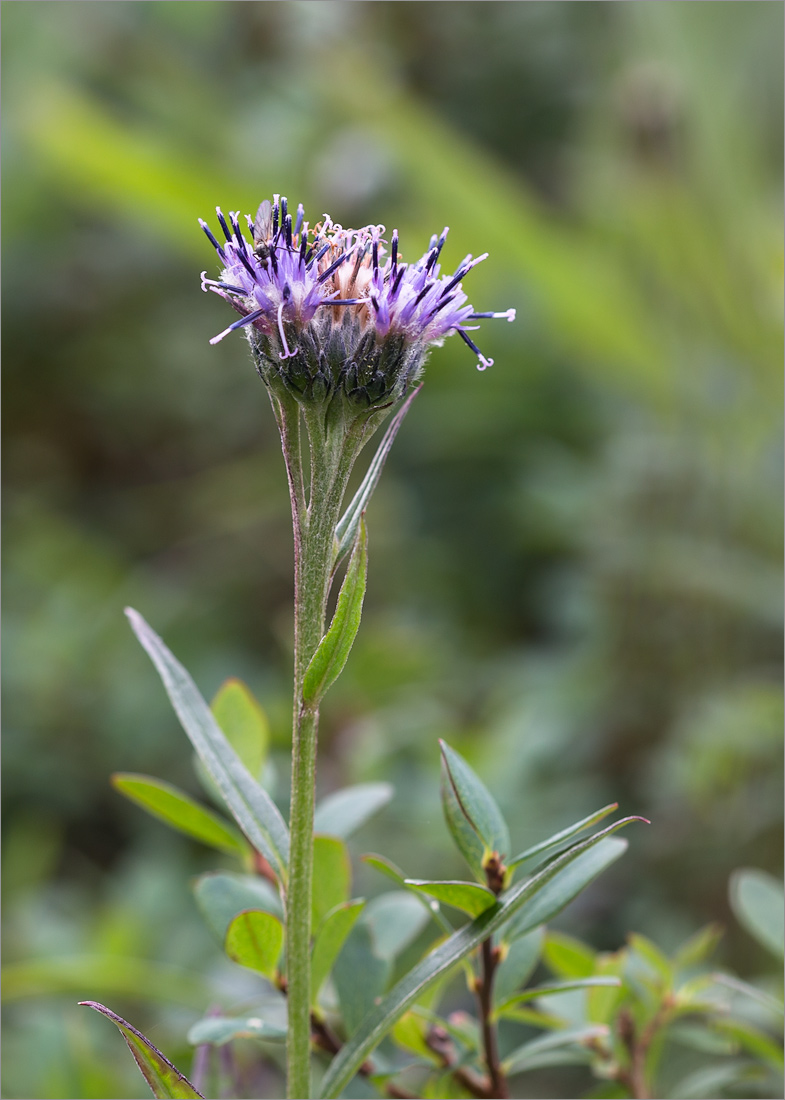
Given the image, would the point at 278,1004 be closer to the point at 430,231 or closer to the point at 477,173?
the point at 430,231

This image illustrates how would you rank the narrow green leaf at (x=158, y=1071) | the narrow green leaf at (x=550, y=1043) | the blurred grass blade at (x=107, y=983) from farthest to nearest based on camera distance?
the blurred grass blade at (x=107, y=983), the narrow green leaf at (x=550, y=1043), the narrow green leaf at (x=158, y=1071)

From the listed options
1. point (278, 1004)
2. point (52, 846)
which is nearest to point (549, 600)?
point (52, 846)

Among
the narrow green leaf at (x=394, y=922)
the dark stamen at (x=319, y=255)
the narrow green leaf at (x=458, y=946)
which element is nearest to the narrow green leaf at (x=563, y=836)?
the narrow green leaf at (x=458, y=946)

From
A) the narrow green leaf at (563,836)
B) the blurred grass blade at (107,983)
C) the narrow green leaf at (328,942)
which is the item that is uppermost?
the narrow green leaf at (563,836)

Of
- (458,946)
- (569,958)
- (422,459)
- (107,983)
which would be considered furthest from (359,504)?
(422,459)

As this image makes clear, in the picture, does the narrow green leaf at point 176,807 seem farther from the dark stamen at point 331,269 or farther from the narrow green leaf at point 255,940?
the dark stamen at point 331,269

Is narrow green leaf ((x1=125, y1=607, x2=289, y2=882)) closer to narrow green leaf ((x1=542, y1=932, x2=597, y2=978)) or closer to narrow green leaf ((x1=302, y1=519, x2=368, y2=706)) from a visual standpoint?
narrow green leaf ((x1=302, y1=519, x2=368, y2=706))

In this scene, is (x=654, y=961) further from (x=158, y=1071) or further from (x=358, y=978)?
(x=158, y=1071)

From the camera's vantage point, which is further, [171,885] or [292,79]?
[292,79]
